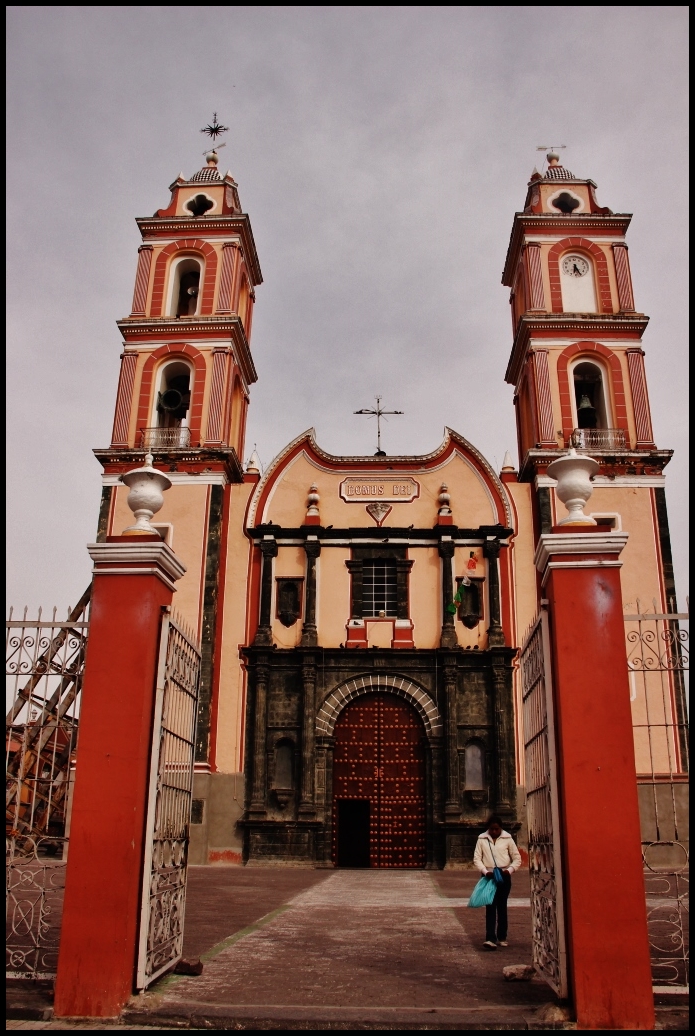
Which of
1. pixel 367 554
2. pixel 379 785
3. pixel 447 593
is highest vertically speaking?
pixel 367 554

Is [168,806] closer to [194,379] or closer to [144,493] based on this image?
[144,493]

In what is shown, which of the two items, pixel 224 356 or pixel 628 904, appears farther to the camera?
pixel 224 356

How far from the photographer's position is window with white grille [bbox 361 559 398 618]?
1741cm

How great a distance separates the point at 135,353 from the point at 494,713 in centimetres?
1070

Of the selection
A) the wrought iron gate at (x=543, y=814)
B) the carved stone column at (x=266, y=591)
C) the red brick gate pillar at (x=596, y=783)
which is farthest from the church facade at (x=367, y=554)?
the red brick gate pillar at (x=596, y=783)

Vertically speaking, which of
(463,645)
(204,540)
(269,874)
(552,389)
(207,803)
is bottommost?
(269,874)

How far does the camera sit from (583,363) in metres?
18.8

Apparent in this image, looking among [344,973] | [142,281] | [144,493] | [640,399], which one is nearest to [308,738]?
[640,399]

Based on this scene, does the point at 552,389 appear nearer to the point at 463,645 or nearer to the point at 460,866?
the point at 463,645

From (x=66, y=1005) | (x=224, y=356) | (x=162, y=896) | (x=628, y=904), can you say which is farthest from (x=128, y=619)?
(x=224, y=356)

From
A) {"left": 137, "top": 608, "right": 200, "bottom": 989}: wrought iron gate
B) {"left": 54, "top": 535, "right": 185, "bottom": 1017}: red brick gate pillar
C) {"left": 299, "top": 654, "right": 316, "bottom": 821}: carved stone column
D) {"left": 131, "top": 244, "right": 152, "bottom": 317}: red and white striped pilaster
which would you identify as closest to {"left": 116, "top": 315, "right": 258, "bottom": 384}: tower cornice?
{"left": 131, "top": 244, "right": 152, "bottom": 317}: red and white striped pilaster

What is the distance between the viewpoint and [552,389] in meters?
18.3

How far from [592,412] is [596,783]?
15137 mm

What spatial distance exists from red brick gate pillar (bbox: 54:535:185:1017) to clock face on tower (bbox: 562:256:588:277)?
16.6 metres
